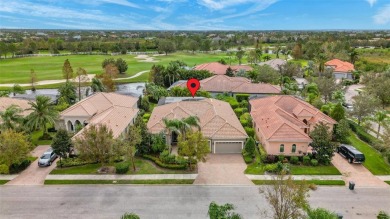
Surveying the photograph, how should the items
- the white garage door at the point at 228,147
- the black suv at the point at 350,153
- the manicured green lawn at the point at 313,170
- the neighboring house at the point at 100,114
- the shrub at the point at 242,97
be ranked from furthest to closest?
the shrub at the point at 242,97 < the neighboring house at the point at 100,114 < the white garage door at the point at 228,147 < the black suv at the point at 350,153 < the manicured green lawn at the point at 313,170

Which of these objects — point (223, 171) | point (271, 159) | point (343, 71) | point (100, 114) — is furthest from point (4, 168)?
point (343, 71)

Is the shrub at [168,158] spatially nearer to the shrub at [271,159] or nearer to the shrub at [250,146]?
the shrub at [250,146]

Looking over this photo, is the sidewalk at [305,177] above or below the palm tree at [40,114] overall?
below

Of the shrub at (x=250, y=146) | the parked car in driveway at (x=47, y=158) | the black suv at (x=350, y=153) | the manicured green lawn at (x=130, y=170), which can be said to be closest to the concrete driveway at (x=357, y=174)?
the black suv at (x=350, y=153)

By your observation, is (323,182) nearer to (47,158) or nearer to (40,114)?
(47,158)

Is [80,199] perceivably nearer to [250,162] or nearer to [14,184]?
[14,184]

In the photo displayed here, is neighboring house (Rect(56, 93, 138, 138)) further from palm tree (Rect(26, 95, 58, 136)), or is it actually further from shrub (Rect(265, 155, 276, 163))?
shrub (Rect(265, 155, 276, 163))

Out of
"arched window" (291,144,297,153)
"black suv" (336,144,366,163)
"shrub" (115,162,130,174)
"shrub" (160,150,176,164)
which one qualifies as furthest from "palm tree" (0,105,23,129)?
"black suv" (336,144,366,163)
